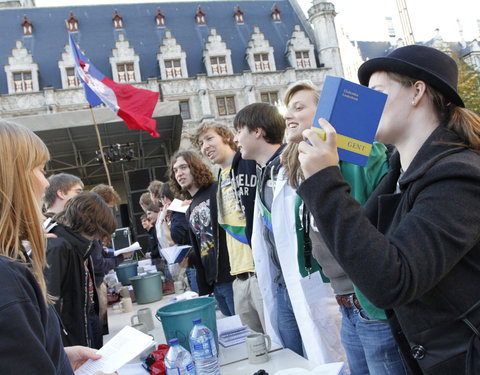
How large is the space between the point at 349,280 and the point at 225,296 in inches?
63.0

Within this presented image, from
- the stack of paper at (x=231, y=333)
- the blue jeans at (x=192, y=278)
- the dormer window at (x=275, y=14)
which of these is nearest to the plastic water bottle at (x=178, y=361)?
the stack of paper at (x=231, y=333)

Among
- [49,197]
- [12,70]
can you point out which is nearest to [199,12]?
[12,70]

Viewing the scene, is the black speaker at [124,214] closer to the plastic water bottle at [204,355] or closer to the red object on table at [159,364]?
the red object on table at [159,364]

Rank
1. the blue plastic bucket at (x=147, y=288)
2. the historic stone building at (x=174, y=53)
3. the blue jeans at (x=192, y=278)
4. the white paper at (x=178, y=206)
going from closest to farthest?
the blue plastic bucket at (x=147, y=288) → the white paper at (x=178, y=206) → the blue jeans at (x=192, y=278) → the historic stone building at (x=174, y=53)

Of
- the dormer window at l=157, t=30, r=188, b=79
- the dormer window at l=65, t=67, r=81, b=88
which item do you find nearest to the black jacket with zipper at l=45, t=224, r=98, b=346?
the dormer window at l=65, t=67, r=81, b=88

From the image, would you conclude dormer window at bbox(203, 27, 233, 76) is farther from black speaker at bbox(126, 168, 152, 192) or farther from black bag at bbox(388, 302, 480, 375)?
black bag at bbox(388, 302, 480, 375)

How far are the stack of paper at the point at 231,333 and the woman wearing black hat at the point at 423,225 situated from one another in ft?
3.46

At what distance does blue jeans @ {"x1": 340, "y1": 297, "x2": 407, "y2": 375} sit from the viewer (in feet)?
4.56

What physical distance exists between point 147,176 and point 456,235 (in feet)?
31.4

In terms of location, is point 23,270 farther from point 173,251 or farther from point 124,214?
point 124,214

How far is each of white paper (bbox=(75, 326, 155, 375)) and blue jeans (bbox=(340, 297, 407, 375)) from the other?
79 cm

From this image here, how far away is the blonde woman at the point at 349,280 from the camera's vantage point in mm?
1396

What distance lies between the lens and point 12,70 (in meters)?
21.2

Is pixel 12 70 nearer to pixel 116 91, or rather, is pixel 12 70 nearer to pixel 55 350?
pixel 116 91
